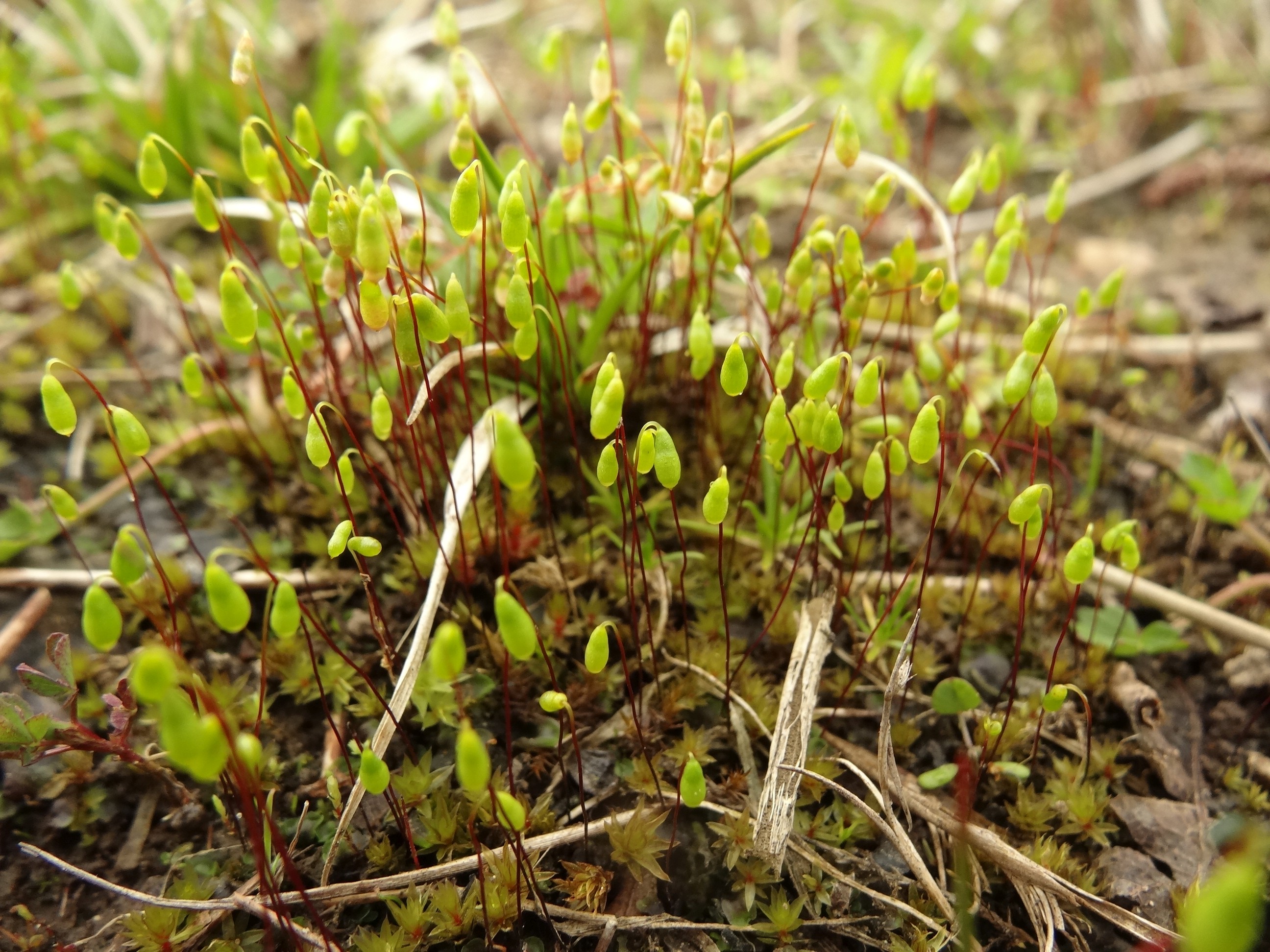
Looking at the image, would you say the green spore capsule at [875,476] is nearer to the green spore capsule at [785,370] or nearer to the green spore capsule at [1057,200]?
the green spore capsule at [785,370]

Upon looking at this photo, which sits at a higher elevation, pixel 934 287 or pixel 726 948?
pixel 934 287

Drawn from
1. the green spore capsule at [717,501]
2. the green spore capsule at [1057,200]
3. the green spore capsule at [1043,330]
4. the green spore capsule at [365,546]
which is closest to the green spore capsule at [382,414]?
the green spore capsule at [365,546]

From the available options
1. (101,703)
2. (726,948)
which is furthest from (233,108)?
(726,948)

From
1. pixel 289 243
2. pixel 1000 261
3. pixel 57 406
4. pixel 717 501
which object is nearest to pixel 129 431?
pixel 57 406

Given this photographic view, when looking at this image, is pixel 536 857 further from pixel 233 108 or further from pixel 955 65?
pixel 955 65

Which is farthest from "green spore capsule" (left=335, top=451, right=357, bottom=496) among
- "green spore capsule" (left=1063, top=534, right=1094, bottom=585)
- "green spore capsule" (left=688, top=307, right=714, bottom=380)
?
"green spore capsule" (left=1063, top=534, right=1094, bottom=585)

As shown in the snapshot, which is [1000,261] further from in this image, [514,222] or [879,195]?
[514,222]
